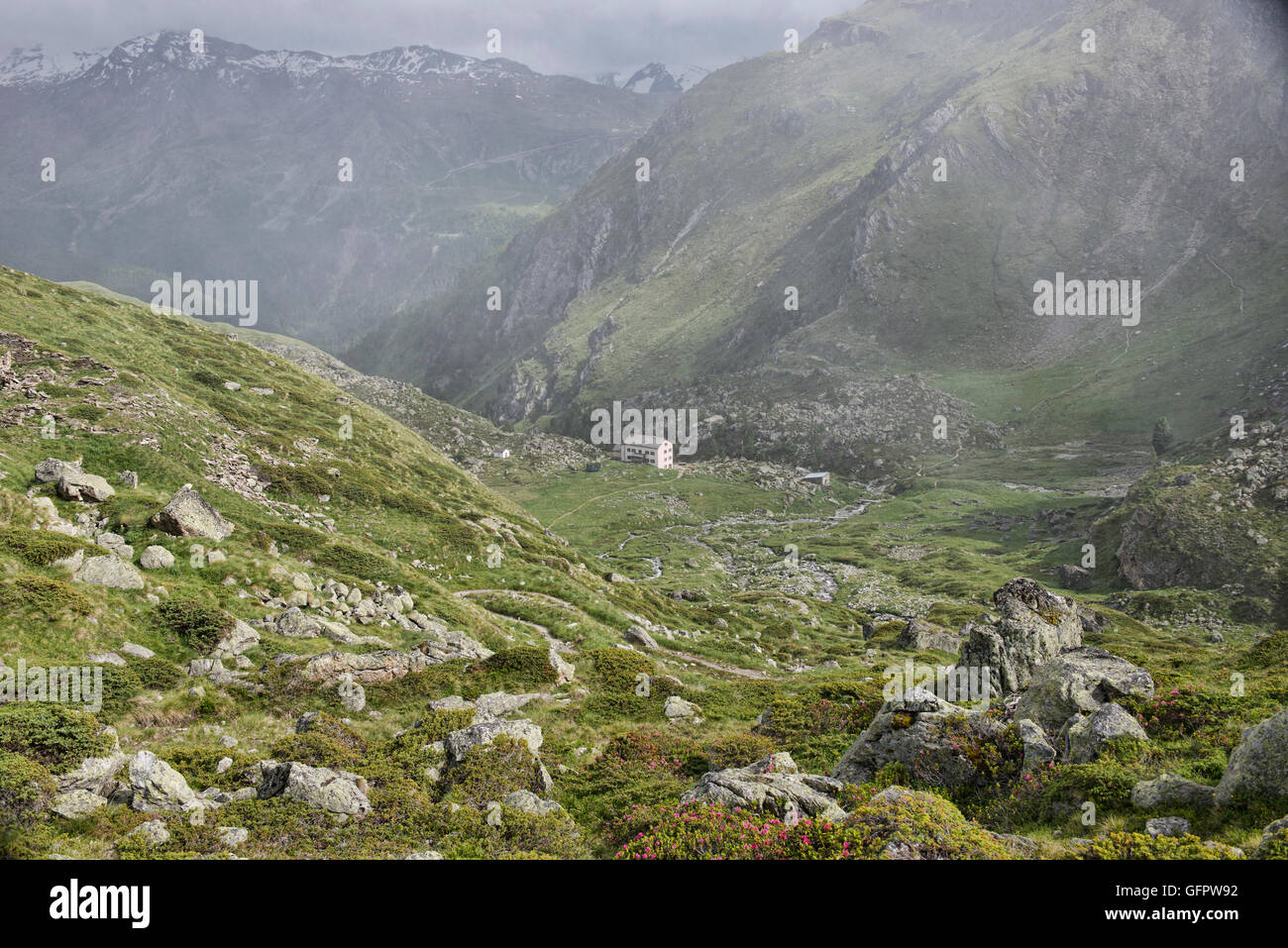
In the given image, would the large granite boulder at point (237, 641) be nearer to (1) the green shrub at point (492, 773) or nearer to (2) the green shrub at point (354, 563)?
(2) the green shrub at point (354, 563)

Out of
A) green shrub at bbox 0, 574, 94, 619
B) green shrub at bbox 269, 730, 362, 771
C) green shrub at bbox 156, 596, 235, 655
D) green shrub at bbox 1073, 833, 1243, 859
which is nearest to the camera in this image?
green shrub at bbox 1073, 833, 1243, 859

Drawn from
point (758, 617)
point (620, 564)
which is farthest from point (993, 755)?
point (620, 564)

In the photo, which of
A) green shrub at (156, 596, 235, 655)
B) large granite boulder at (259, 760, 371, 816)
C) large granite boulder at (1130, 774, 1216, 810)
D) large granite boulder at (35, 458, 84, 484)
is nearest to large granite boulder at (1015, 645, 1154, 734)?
large granite boulder at (1130, 774, 1216, 810)

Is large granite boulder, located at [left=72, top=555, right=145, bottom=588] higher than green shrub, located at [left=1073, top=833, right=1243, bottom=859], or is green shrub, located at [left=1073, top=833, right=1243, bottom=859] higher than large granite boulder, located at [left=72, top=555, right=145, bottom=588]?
large granite boulder, located at [left=72, top=555, right=145, bottom=588]

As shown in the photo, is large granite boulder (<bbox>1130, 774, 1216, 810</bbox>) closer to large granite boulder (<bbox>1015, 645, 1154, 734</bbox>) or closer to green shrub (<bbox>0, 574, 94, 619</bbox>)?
large granite boulder (<bbox>1015, 645, 1154, 734</bbox>)

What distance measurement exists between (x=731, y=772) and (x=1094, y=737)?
30.2 ft

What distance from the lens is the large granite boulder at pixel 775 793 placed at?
14781mm

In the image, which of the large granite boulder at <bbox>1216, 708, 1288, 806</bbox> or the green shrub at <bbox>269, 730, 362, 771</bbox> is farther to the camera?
the green shrub at <bbox>269, 730, 362, 771</bbox>

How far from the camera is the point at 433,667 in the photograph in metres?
29.0

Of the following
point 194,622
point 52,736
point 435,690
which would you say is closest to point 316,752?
point 52,736

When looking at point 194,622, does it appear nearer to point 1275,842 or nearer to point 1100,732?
point 1100,732

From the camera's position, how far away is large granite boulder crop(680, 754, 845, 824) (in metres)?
14.8

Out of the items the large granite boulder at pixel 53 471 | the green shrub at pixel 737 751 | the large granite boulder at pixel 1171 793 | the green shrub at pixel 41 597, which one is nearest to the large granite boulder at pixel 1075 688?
the large granite boulder at pixel 1171 793
